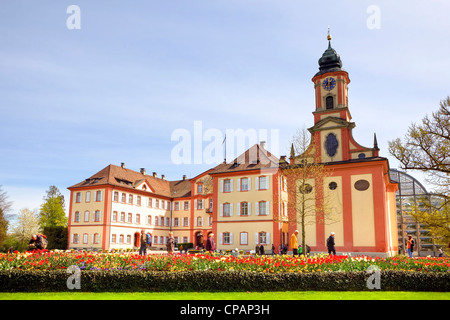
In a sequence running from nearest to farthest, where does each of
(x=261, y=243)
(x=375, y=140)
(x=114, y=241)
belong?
(x=375, y=140), (x=261, y=243), (x=114, y=241)

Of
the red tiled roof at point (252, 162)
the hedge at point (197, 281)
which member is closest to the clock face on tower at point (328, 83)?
the red tiled roof at point (252, 162)

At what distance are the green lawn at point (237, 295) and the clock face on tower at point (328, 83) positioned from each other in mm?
28233

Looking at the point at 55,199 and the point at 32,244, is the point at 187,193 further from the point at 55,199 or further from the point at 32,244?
the point at 32,244

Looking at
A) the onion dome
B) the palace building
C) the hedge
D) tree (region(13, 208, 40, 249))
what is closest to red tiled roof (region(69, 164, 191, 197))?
the palace building

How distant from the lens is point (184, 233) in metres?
58.9

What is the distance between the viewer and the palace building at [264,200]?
103ft

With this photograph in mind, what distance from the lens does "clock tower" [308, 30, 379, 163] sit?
109 feet

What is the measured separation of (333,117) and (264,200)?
1123 centimetres

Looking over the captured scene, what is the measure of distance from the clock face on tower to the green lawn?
2823 centimetres

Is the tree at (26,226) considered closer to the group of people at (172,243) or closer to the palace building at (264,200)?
the palace building at (264,200)

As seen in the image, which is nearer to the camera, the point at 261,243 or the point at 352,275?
the point at 352,275
